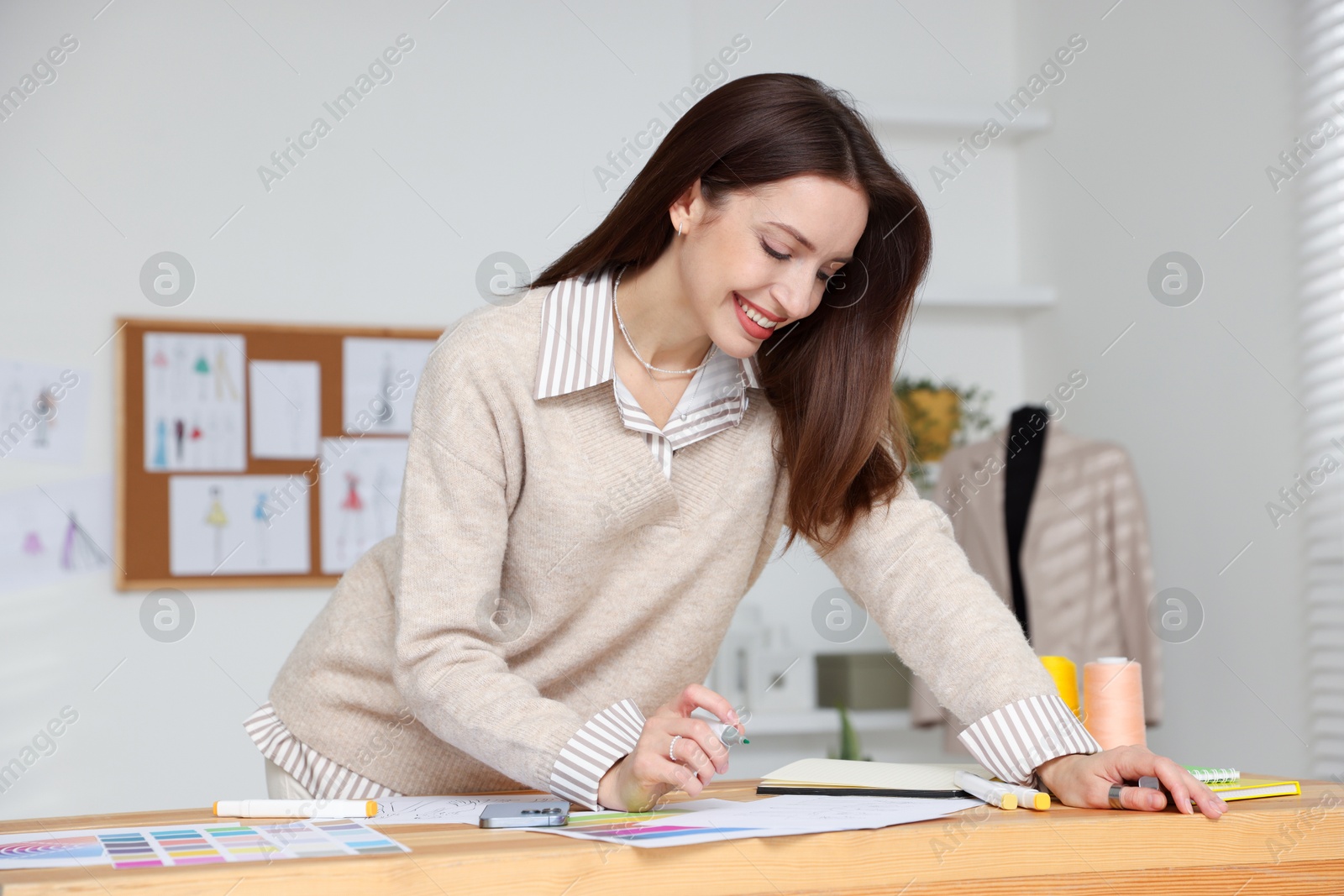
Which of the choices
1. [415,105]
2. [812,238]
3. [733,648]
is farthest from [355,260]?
[812,238]

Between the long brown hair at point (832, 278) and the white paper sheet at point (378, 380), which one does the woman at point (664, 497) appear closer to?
the long brown hair at point (832, 278)

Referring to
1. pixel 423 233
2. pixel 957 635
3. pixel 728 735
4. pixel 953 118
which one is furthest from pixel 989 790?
pixel 953 118

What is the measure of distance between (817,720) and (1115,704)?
2.01 m

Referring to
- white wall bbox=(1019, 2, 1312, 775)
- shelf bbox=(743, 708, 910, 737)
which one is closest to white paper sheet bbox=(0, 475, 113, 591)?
shelf bbox=(743, 708, 910, 737)

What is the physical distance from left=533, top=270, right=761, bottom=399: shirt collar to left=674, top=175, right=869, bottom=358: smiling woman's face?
114mm

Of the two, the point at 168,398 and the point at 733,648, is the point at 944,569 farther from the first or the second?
the point at 168,398

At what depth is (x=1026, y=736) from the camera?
1.18m

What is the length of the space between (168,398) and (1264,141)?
2729 millimetres

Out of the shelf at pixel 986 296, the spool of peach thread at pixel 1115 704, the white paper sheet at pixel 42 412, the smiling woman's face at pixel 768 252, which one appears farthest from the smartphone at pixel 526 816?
the shelf at pixel 986 296

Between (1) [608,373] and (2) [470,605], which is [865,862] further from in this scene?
(1) [608,373]

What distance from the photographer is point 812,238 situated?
123 centimetres

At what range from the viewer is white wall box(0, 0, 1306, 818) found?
2.82 meters

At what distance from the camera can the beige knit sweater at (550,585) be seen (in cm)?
115

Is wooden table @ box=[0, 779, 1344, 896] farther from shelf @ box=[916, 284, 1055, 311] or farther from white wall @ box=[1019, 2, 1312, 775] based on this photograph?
shelf @ box=[916, 284, 1055, 311]
